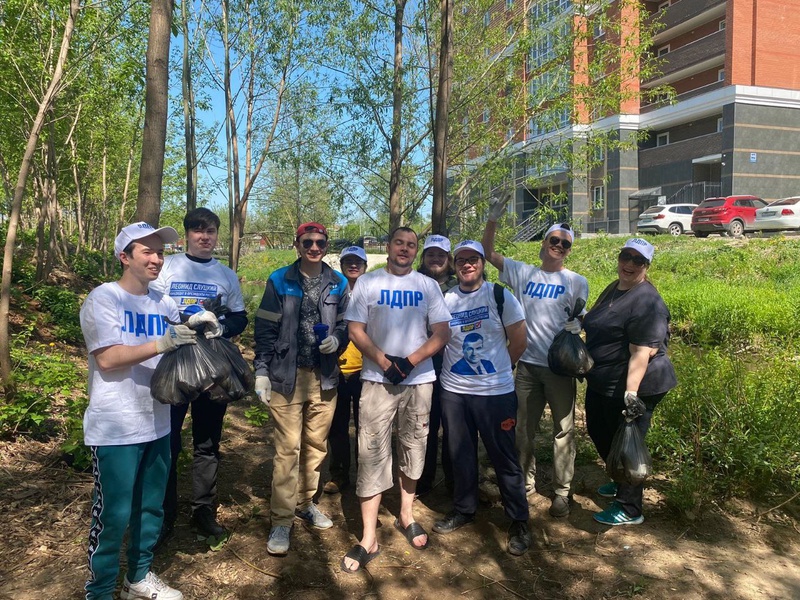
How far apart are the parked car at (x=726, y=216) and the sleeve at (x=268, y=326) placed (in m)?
19.3

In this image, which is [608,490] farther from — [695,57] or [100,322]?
[695,57]

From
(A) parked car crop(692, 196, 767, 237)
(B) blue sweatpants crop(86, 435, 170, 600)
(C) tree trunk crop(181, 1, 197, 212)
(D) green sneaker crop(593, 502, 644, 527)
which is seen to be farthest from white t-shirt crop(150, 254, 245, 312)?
(A) parked car crop(692, 196, 767, 237)

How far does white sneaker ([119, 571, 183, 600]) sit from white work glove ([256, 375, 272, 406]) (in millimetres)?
1059

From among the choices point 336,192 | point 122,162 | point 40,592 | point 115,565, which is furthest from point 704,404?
point 122,162

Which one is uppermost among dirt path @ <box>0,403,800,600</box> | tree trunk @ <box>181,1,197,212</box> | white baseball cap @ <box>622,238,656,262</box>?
tree trunk @ <box>181,1,197,212</box>

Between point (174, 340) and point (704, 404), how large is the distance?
360 centimetres

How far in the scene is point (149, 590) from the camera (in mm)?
2754

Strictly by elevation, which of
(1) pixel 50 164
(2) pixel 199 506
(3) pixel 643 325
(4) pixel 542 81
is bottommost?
(2) pixel 199 506

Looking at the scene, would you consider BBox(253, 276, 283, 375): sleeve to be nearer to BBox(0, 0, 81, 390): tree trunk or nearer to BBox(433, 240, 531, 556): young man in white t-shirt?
BBox(433, 240, 531, 556): young man in white t-shirt

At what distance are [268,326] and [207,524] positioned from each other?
4.25ft

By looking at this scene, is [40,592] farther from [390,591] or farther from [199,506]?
[390,591]

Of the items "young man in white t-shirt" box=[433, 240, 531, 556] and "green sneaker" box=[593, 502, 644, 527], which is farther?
"green sneaker" box=[593, 502, 644, 527]

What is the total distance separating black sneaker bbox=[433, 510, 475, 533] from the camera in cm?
371

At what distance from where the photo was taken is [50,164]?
1045 centimetres
